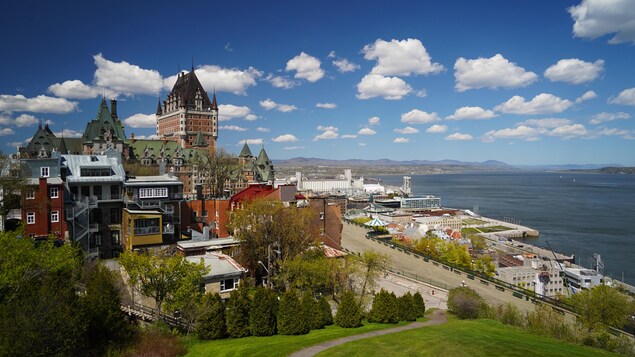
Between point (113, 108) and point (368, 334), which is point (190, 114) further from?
point (368, 334)

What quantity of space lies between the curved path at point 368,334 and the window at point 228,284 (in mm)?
8436

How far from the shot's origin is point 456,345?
18141 millimetres

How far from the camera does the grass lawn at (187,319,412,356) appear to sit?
17672mm

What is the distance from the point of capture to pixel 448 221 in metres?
112

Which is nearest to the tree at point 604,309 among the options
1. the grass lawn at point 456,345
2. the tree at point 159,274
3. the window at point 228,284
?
the grass lawn at point 456,345

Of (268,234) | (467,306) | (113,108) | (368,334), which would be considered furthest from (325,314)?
(113,108)

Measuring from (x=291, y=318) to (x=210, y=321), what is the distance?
4065 mm

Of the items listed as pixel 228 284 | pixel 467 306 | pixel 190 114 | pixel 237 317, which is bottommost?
pixel 467 306

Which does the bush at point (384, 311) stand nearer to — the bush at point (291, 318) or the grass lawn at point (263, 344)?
the grass lawn at point (263, 344)

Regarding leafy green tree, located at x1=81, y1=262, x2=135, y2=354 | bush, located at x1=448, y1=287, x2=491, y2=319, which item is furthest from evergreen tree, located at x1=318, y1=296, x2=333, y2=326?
leafy green tree, located at x1=81, y1=262, x2=135, y2=354

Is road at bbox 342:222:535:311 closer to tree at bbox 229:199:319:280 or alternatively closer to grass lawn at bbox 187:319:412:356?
tree at bbox 229:199:319:280

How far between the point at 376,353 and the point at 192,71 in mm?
91672

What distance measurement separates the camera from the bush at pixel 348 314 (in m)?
22.8

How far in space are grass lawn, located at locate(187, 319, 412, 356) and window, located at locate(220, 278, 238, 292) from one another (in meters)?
5.36
